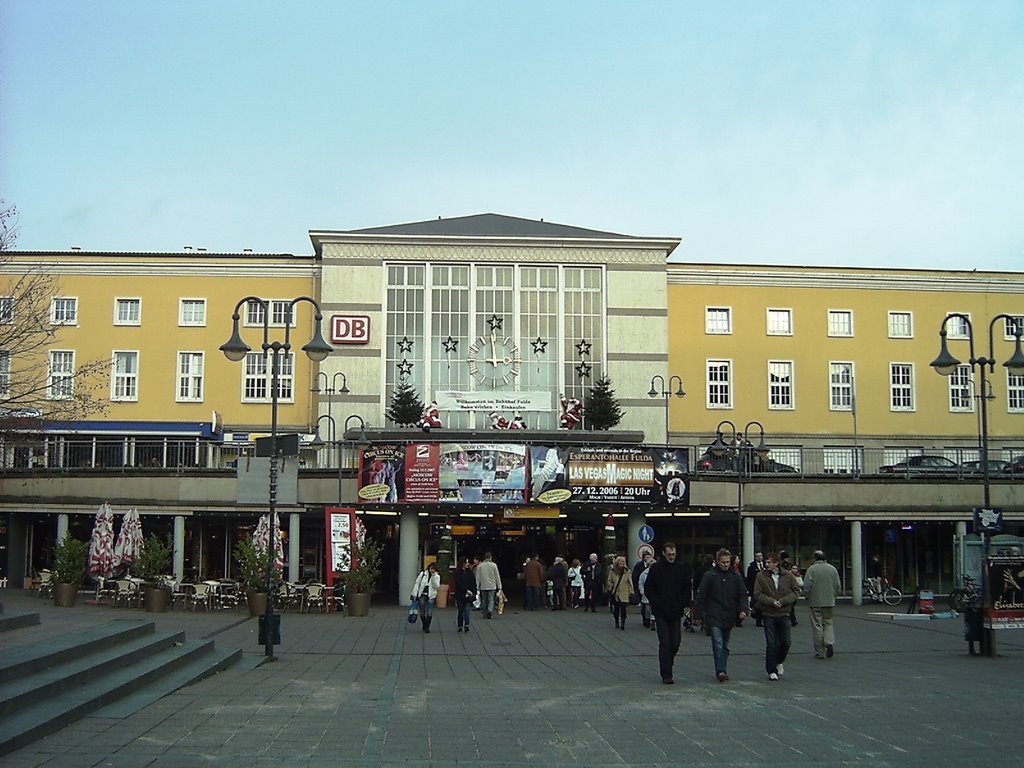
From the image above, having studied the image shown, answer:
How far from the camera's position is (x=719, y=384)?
5369 cm

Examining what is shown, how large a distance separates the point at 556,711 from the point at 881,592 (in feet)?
97.2

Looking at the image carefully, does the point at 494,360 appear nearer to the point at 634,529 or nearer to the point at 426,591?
the point at 634,529

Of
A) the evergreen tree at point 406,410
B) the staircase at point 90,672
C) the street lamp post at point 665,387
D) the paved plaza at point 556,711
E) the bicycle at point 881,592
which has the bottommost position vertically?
the bicycle at point 881,592

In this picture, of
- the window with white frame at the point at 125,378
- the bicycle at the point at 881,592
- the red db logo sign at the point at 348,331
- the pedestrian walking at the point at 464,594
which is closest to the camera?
the pedestrian walking at the point at 464,594

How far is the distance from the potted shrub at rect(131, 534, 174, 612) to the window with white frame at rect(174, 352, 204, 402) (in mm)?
21182

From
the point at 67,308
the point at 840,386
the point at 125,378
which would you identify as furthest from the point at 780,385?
the point at 67,308

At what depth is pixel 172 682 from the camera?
15305 millimetres

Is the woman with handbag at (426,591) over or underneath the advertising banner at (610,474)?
underneath

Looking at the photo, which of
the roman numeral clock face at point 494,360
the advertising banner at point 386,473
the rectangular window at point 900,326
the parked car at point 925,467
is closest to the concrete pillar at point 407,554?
the advertising banner at point 386,473

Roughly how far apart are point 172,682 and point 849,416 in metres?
43.6

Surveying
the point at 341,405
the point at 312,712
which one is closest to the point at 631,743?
the point at 312,712

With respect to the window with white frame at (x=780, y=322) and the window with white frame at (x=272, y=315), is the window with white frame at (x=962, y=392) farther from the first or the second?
the window with white frame at (x=272, y=315)

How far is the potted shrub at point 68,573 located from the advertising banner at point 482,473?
1108cm

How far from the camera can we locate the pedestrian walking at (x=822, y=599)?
66.4 ft
